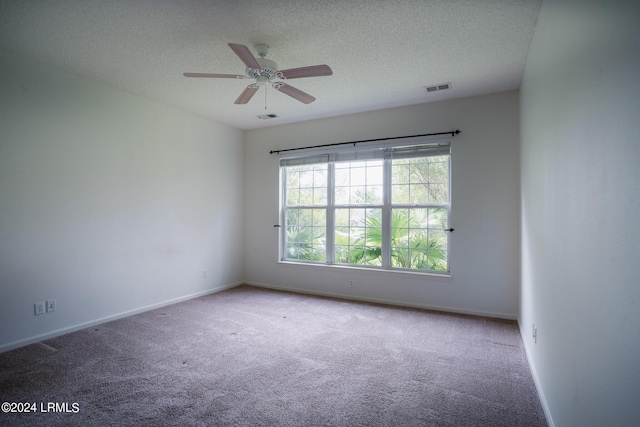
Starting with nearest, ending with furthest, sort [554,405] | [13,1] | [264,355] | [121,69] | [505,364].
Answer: [554,405]
[13,1]
[505,364]
[264,355]
[121,69]

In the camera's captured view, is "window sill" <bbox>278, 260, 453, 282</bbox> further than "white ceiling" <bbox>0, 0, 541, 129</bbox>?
Yes

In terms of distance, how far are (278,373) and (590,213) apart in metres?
2.21

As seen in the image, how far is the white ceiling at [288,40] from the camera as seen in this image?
2281 millimetres

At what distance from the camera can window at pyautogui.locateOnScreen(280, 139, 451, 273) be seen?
4242mm

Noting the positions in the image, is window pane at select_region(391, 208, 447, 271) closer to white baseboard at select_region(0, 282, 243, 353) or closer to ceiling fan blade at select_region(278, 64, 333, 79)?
ceiling fan blade at select_region(278, 64, 333, 79)

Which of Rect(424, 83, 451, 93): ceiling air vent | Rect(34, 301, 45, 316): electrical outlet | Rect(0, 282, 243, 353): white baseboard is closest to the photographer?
Rect(0, 282, 243, 353): white baseboard

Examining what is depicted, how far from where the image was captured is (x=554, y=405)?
181 cm

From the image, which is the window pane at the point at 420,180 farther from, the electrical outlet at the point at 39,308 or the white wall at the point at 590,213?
the electrical outlet at the point at 39,308

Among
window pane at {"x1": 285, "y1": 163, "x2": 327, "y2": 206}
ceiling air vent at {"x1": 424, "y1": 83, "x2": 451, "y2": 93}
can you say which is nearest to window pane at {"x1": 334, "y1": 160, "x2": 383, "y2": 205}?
window pane at {"x1": 285, "y1": 163, "x2": 327, "y2": 206}

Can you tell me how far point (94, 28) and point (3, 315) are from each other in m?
2.58

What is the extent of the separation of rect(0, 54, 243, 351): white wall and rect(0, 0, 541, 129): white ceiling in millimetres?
393

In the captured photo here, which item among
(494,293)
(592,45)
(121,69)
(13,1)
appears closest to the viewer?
(592,45)

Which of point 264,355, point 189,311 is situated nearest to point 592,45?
point 264,355

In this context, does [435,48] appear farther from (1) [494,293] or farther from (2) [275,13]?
(1) [494,293]
